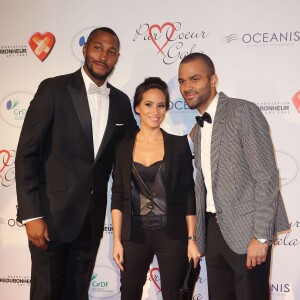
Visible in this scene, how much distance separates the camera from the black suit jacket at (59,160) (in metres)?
2.45

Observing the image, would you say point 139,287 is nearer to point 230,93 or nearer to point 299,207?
point 299,207

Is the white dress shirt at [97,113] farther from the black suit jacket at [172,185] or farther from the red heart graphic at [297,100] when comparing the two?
the red heart graphic at [297,100]

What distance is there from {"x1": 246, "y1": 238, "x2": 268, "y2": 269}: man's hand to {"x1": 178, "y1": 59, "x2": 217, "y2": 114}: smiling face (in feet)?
3.31

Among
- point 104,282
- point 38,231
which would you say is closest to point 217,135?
point 38,231

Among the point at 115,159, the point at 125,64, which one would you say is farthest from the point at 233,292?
the point at 125,64

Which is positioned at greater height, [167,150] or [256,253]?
[167,150]

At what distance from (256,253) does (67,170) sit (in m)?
1.40

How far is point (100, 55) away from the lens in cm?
273

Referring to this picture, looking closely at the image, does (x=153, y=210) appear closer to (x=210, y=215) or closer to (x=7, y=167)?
(x=210, y=215)

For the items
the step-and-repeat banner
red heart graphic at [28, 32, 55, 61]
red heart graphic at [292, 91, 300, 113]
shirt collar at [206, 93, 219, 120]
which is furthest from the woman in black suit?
red heart graphic at [28, 32, 55, 61]

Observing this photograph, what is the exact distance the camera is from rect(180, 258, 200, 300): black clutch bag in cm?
242

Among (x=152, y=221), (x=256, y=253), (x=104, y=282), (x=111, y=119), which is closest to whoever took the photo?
(x=256, y=253)

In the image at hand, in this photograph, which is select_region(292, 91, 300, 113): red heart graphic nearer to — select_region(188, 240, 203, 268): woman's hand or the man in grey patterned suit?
the man in grey patterned suit

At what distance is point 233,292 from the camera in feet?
8.26
